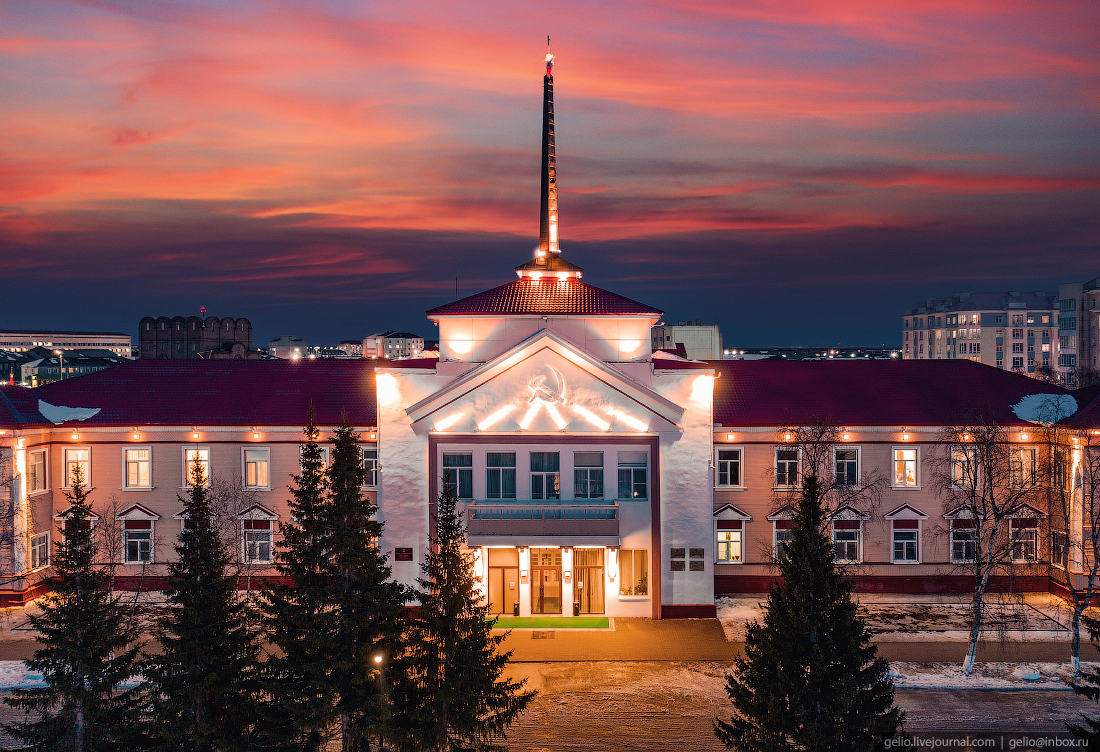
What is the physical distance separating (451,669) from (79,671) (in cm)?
891

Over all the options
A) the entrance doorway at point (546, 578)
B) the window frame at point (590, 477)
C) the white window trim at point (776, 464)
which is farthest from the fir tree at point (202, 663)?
the white window trim at point (776, 464)

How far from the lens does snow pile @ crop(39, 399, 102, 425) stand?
37.9 meters

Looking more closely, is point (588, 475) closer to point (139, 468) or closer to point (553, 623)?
point (553, 623)

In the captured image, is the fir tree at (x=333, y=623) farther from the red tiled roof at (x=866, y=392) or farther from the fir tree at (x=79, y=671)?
the red tiled roof at (x=866, y=392)

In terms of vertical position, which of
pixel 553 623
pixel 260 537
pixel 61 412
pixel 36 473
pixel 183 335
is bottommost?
pixel 553 623

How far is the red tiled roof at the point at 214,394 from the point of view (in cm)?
3812

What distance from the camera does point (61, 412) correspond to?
38.3 meters

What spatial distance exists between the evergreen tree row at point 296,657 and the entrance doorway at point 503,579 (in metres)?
13.6

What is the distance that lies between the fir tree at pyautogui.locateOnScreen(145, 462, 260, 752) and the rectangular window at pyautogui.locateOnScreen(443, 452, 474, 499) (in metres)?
15.4

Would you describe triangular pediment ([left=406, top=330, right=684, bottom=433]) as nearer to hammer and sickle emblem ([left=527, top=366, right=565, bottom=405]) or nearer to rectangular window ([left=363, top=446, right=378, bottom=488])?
→ hammer and sickle emblem ([left=527, top=366, right=565, bottom=405])

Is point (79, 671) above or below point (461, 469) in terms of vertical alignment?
below

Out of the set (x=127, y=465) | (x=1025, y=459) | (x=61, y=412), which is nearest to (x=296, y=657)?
(x=127, y=465)

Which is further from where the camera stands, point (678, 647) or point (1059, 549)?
point (1059, 549)

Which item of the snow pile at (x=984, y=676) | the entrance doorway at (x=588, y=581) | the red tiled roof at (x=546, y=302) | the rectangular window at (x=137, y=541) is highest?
the red tiled roof at (x=546, y=302)
